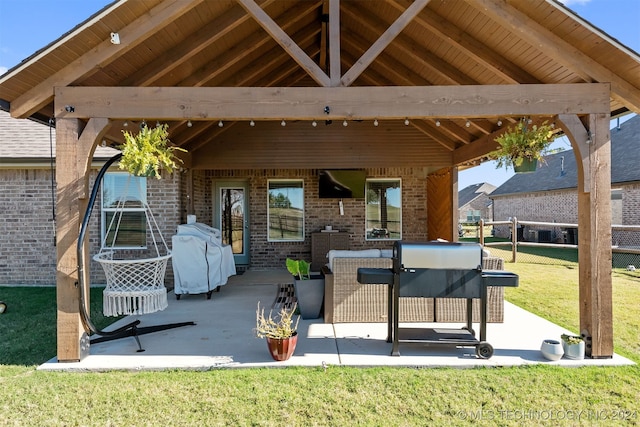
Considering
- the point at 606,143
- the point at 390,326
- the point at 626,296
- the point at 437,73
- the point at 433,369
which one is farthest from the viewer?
the point at 626,296

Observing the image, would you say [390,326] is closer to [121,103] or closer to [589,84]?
[589,84]

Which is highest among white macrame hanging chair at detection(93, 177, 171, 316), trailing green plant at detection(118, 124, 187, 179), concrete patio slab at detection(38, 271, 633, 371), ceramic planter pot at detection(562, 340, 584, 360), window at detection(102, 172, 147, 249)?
trailing green plant at detection(118, 124, 187, 179)

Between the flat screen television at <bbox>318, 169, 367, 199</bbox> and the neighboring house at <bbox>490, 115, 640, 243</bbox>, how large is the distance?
10.7 metres

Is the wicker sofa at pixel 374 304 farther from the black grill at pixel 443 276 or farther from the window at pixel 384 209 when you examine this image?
the window at pixel 384 209

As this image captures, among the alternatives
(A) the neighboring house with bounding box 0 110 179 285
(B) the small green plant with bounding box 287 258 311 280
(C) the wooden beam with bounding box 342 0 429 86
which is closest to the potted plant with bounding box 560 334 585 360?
(B) the small green plant with bounding box 287 258 311 280

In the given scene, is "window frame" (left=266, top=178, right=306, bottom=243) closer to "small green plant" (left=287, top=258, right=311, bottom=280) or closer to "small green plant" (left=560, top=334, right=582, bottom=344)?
"small green plant" (left=287, top=258, right=311, bottom=280)

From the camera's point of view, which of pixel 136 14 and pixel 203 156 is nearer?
pixel 136 14

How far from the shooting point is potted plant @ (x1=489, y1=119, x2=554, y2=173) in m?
3.94

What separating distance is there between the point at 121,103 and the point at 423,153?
228 inches

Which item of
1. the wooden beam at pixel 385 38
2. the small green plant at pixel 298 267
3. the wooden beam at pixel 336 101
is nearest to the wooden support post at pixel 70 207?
the wooden beam at pixel 336 101

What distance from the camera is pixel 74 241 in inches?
143

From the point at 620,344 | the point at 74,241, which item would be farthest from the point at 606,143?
the point at 74,241

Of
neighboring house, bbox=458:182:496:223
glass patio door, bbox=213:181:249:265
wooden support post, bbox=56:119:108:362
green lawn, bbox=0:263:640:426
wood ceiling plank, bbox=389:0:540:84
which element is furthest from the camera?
neighboring house, bbox=458:182:496:223

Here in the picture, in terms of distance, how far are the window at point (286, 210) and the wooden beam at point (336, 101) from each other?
520 cm
